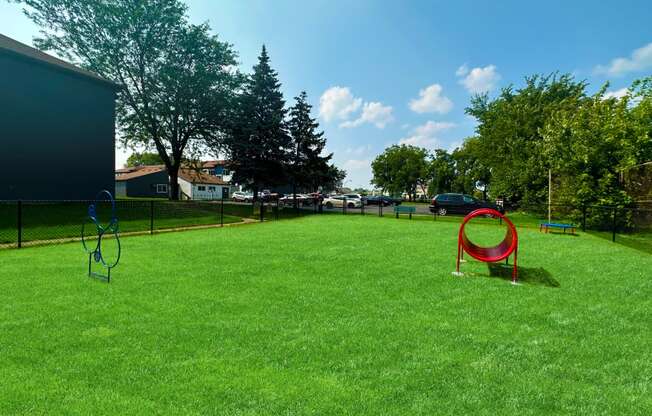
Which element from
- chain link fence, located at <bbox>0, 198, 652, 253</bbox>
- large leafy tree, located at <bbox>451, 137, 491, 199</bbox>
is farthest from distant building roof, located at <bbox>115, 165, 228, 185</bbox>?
large leafy tree, located at <bbox>451, 137, 491, 199</bbox>

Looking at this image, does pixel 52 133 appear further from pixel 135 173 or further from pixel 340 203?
pixel 135 173

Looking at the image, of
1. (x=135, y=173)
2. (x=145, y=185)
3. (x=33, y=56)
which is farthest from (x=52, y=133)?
(x=135, y=173)

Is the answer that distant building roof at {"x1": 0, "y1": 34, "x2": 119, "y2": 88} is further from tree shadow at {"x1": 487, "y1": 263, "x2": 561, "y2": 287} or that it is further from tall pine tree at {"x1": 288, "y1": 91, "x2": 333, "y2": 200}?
tree shadow at {"x1": 487, "y1": 263, "x2": 561, "y2": 287}

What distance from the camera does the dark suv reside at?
82.1 ft

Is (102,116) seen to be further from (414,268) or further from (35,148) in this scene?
(414,268)

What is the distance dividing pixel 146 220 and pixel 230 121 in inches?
639

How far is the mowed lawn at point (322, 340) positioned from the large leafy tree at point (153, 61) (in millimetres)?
25482

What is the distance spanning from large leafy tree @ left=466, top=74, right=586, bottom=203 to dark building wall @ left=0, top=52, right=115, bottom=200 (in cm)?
2880

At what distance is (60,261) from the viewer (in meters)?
7.70

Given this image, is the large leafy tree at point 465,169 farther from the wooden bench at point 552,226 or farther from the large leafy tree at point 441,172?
the wooden bench at point 552,226

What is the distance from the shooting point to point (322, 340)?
3.78m

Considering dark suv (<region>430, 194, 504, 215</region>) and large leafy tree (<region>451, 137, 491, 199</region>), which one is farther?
large leafy tree (<region>451, 137, 491, 199</region>)

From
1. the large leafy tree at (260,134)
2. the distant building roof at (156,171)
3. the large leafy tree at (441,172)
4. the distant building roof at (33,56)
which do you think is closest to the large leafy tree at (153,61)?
the large leafy tree at (260,134)

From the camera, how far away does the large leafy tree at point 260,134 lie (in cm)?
2861
